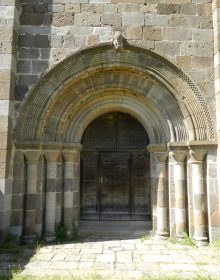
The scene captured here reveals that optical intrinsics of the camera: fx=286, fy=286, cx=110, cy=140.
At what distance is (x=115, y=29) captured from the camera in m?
5.78

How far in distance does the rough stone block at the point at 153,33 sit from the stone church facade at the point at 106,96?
20 millimetres

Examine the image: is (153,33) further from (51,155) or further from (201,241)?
(201,241)

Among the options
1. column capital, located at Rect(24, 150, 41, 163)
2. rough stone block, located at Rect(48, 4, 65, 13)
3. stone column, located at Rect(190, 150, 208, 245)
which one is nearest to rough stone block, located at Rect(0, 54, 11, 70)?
rough stone block, located at Rect(48, 4, 65, 13)

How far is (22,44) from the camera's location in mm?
5715

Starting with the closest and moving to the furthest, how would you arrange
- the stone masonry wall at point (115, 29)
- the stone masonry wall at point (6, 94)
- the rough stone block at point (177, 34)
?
1. the stone masonry wall at point (6, 94)
2. the stone masonry wall at point (115, 29)
3. the rough stone block at point (177, 34)

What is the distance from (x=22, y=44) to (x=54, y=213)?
3414 mm

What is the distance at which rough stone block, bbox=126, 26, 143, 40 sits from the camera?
227 inches

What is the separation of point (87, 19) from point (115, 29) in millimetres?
602

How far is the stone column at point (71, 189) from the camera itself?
226 inches

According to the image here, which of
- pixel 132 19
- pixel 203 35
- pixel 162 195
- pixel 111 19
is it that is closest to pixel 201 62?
pixel 203 35

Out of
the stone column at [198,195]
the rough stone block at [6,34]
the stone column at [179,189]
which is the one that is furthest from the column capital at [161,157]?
the rough stone block at [6,34]

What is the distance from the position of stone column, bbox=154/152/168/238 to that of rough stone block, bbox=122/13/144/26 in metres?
2.71

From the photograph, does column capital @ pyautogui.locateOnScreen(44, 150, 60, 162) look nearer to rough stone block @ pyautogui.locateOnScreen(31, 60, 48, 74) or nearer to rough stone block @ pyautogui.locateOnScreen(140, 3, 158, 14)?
rough stone block @ pyautogui.locateOnScreen(31, 60, 48, 74)

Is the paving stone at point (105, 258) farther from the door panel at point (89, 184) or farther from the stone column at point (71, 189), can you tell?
the door panel at point (89, 184)
